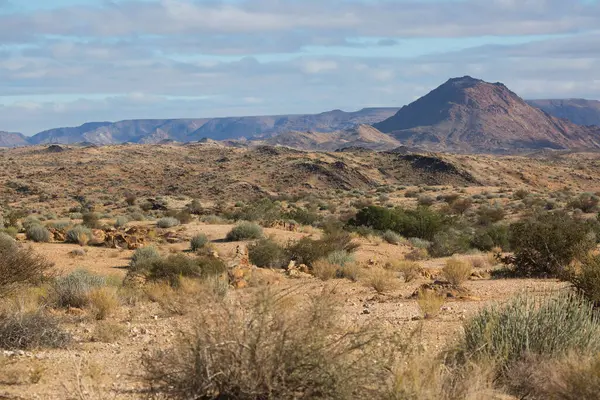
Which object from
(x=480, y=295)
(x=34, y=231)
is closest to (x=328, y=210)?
(x=34, y=231)

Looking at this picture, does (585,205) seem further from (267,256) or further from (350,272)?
(350,272)

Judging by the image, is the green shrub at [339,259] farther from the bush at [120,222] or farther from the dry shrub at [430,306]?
the bush at [120,222]

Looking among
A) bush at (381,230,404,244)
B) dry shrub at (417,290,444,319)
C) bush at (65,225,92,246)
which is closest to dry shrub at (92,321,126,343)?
dry shrub at (417,290,444,319)

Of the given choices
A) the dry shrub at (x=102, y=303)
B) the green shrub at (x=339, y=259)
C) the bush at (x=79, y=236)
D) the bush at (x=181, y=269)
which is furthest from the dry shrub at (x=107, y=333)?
the bush at (x=79, y=236)

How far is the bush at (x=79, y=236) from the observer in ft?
81.8

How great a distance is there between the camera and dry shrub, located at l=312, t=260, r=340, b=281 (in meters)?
17.3

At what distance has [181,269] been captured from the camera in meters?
16.4

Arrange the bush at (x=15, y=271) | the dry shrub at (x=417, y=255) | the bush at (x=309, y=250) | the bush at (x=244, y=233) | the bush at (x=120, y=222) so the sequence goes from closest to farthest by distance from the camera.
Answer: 1. the bush at (x=15, y=271)
2. the bush at (x=309, y=250)
3. the dry shrub at (x=417, y=255)
4. the bush at (x=244, y=233)
5. the bush at (x=120, y=222)

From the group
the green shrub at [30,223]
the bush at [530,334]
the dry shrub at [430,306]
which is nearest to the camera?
the bush at [530,334]

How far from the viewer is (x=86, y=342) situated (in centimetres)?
980

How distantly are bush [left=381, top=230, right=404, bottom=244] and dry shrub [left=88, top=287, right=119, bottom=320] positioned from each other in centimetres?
1699

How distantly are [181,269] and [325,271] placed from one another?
142 inches

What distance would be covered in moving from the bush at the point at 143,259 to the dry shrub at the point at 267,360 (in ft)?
41.1

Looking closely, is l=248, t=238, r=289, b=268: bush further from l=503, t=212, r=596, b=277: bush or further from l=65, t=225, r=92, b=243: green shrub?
l=65, t=225, r=92, b=243: green shrub
